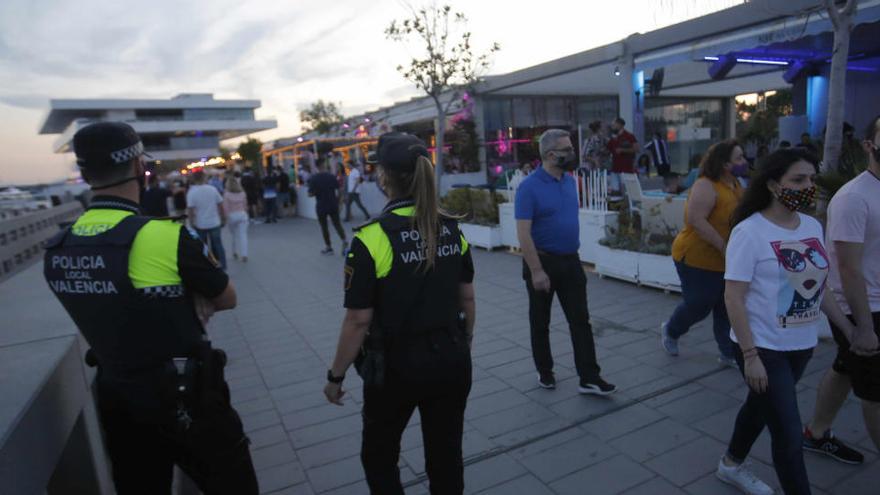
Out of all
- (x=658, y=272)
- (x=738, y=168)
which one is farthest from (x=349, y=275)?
(x=658, y=272)

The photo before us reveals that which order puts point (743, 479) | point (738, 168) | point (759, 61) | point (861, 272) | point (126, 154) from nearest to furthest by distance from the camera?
point (126, 154), point (861, 272), point (743, 479), point (738, 168), point (759, 61)

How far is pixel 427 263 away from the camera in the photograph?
6.89ft

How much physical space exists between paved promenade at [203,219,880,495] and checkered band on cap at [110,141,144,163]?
204cm

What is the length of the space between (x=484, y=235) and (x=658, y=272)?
13.6ft

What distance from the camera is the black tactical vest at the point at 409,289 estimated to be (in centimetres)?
206

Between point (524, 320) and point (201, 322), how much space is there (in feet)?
14.3

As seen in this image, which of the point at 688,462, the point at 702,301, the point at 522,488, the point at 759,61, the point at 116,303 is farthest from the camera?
the point at 759,61

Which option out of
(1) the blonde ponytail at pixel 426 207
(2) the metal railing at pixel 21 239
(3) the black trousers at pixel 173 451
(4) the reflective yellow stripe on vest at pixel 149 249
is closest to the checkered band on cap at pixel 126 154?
(4) the reflective yellow stripe on vest at pixel 149 249

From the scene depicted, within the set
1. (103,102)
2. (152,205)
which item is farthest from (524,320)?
(103,102)

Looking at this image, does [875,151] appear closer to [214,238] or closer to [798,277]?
[798,277]

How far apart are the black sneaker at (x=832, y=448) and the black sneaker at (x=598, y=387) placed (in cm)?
118

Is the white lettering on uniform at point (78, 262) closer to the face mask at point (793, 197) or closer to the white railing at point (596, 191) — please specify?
the face mask at point (793, 197)

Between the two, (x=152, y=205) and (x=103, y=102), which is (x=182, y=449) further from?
(x=103, y=102)

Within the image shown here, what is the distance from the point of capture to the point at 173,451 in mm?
1974
